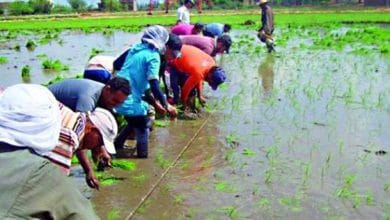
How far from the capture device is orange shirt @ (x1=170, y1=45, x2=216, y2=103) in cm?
788

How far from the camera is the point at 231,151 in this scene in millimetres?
6480

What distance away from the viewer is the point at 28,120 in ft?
6.63

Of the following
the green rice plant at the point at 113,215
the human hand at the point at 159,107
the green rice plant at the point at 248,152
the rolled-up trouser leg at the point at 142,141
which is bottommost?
the green rice plant at the point at 248,152

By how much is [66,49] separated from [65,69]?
6.68 m

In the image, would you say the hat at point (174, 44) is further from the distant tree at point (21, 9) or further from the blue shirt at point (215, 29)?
the distant tree at point (21, 9)

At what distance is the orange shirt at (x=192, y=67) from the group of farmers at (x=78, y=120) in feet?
0.04

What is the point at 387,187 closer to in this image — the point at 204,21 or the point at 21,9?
the point at 204,21

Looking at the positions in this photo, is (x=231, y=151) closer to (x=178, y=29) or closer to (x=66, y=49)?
(x=178, y=29)

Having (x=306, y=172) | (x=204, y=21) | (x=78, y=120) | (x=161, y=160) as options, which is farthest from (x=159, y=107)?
(x=204, y=21)

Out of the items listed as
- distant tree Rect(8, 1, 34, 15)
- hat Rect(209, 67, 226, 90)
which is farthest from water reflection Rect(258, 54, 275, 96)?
distant tree Rect(8, 1, 34, 15)

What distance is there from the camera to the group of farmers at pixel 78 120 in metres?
1.89

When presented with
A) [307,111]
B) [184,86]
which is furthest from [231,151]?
[307,111]

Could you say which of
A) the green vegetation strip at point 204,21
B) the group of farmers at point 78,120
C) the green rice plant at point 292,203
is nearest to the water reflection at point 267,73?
the group of farmers at point 78,120

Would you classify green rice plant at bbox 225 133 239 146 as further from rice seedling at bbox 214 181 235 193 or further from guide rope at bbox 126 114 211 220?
rice seedling at bbox 214 181 235 193
